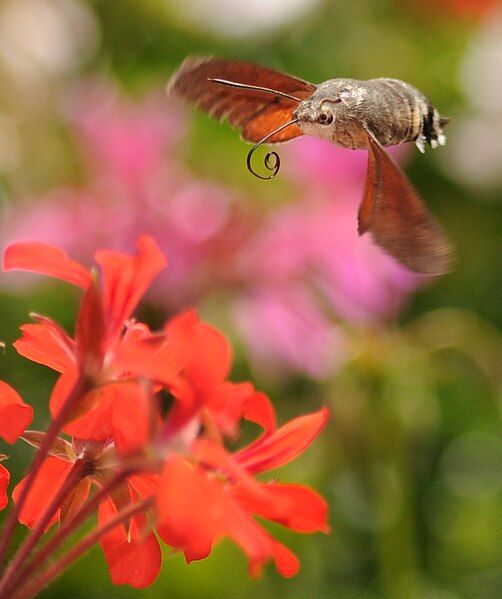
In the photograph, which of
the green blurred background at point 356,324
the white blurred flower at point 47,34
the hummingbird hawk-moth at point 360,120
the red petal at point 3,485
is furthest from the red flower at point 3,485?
the white blurred flower at point 47,34

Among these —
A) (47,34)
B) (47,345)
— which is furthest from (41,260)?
(47,34)

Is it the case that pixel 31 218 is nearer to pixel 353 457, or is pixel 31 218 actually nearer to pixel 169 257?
pixel 169 257

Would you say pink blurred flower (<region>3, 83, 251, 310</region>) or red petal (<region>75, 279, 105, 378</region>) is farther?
pink blurred flower (<region>3, 83, 251, 310</region>)

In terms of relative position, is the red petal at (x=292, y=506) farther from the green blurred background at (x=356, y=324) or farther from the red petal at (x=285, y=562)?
the green blurred background at (x=356, y=324)

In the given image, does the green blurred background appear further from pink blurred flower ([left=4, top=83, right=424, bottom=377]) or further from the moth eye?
the moth eye

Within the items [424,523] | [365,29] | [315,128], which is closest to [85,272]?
[315,128]

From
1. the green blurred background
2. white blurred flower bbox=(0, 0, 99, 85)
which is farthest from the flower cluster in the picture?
white blurred flower bbox=(0, 0, 99, 85)
